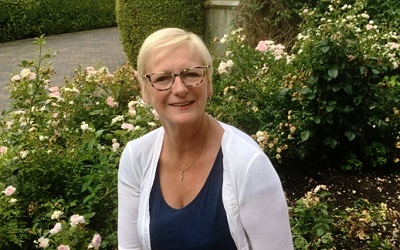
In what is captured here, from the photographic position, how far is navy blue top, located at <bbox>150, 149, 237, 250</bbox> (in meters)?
1.52

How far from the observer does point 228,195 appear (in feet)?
4.86

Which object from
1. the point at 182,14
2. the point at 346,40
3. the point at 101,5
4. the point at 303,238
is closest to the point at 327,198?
the point at 303,238

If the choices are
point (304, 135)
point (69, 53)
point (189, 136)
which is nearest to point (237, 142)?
point (189, 136)

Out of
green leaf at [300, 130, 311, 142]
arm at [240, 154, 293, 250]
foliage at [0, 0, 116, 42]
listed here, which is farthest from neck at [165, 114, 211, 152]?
foliage at [0, 0, 116, 42]

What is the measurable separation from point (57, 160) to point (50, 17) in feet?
50.8

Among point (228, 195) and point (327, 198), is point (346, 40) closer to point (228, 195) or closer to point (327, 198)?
point (327, 198)

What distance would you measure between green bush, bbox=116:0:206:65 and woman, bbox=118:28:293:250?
685 cm

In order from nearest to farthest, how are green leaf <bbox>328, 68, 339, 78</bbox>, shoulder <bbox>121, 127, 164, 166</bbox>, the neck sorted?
1. the neck
2. shoulder <bbox>121, 127, 164, 166</bbox>
3. green leaf <bbox>328, 68, 339, 78</bbox>

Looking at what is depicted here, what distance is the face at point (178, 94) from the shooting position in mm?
1525

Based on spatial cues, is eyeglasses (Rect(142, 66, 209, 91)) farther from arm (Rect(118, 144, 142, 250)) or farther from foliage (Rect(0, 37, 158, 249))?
foliage (Rect(0, 37, 158, 249))

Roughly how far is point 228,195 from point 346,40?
2.43 metres

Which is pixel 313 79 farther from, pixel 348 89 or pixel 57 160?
pixel 57 160

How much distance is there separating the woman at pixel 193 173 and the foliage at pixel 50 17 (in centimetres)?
1544

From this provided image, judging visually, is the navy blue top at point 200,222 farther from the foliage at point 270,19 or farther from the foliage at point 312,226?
the foliage at point 270,19
